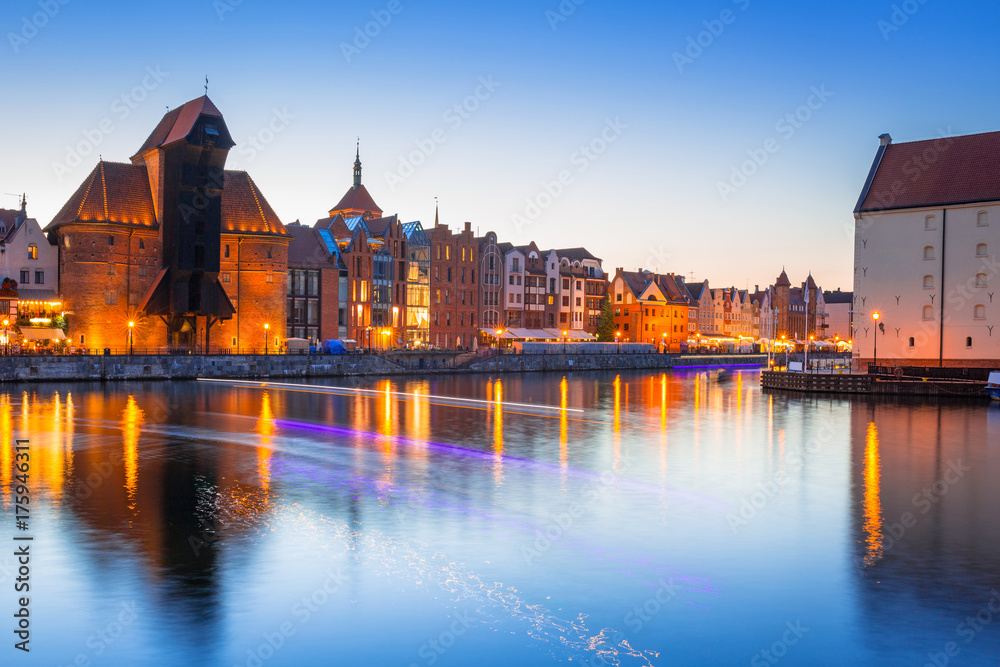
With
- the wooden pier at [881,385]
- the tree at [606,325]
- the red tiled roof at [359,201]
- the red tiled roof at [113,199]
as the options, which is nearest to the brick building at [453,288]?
the red tiled roof at [359,201]

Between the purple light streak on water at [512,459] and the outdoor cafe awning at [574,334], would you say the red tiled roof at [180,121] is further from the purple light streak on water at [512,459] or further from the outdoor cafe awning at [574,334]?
the outdoor cafe awning at [574,334]

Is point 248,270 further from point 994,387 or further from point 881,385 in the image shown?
point 994,387

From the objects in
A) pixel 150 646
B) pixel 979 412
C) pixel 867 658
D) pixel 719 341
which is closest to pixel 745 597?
pixel 867 658

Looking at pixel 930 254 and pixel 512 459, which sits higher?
pixel 930 254

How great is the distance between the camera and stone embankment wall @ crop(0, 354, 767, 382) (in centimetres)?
6397

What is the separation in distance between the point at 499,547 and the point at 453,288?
9074cm

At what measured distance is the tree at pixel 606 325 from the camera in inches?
4978

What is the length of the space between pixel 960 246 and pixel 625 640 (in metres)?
57.9

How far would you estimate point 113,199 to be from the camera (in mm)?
73000

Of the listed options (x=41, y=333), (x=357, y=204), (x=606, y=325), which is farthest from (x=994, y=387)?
(x=357, y=204)
